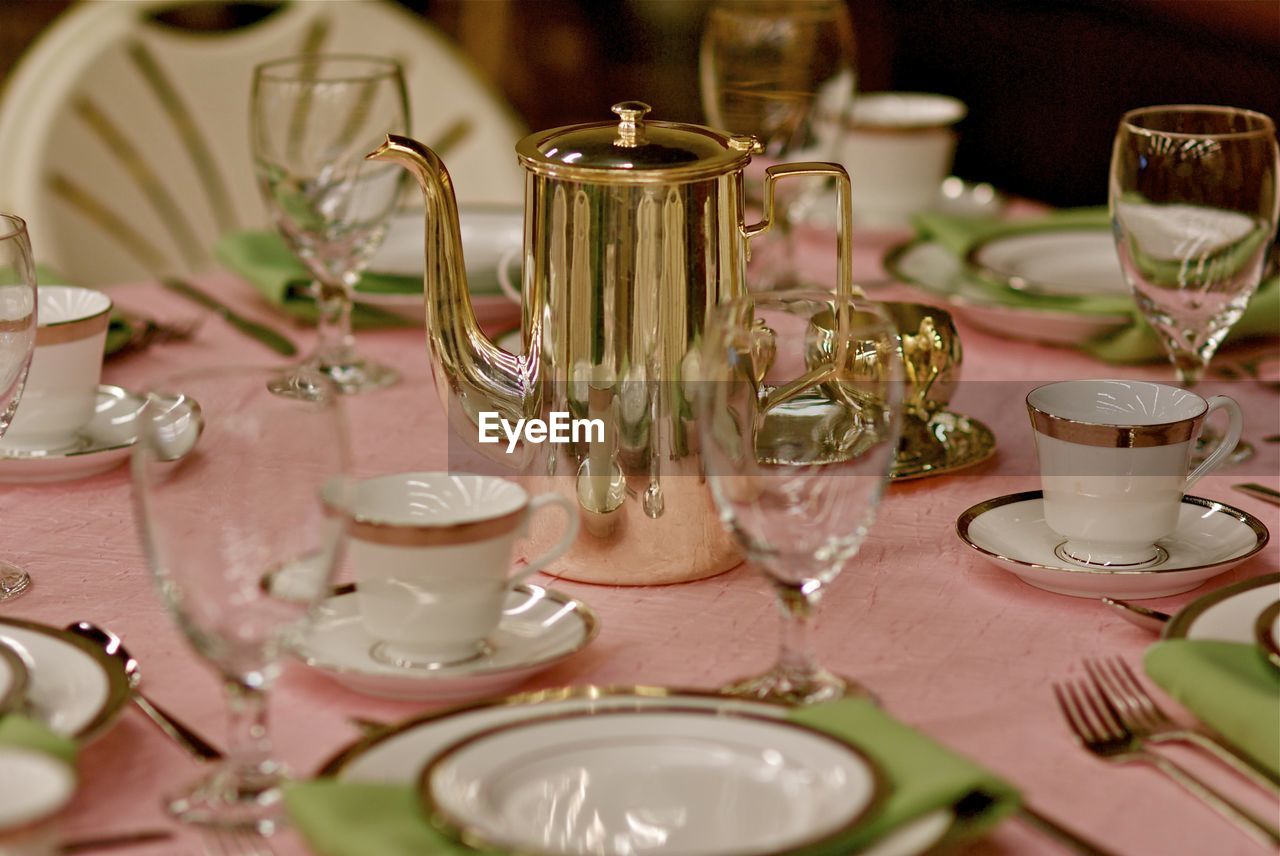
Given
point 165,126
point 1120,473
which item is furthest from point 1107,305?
point 165,126

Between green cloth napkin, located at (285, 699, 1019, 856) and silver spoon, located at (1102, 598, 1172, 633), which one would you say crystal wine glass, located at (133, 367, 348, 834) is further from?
silver spoon, located at (1102, 598, 1172, 633)

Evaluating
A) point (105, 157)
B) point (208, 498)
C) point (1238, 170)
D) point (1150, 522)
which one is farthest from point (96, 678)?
point (105, 157)

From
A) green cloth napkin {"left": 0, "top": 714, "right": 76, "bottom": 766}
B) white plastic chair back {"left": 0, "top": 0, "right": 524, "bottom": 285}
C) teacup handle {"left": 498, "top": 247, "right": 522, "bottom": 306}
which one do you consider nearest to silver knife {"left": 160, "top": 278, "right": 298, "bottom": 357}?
teacup handle {"left": 498, "top": 247, "right": 522, "bottom": 306}

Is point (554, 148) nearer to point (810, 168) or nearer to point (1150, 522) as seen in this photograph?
point (810, 168)

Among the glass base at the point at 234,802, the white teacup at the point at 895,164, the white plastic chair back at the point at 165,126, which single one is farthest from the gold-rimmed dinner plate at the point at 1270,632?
the white plastic chair back at the point at 165,126

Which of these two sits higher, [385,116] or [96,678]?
[385,116]

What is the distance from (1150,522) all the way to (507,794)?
0.34 metres

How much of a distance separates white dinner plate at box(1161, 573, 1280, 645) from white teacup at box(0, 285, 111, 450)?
54 cm

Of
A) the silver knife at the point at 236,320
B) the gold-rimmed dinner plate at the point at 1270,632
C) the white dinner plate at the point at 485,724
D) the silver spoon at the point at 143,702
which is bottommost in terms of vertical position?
the silver knife at the point at 236,320

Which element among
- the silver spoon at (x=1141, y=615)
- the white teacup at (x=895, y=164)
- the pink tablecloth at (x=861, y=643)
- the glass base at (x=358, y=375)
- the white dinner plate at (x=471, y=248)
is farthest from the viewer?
the white teacup at (x=895, y=164)

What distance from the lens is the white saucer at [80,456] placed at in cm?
79

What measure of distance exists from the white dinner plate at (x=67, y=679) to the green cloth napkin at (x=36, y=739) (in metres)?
0.02

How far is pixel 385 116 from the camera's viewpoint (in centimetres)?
101

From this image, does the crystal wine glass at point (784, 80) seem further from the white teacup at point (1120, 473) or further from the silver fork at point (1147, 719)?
the silver fork at point (1147, 719)
